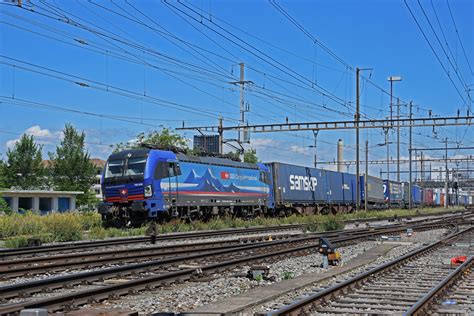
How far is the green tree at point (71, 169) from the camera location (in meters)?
78.3

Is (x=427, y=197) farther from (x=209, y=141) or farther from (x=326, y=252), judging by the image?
(x=326, y=252)

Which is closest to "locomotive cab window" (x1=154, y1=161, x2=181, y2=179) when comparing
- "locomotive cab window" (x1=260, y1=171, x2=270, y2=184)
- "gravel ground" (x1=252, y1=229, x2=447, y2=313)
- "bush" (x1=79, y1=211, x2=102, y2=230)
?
"bush" (x1=79, y1=211, x2=102, y2=230)

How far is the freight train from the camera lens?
25594 mm

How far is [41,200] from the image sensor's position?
5925 centimetres

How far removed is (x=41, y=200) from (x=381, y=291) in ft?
176

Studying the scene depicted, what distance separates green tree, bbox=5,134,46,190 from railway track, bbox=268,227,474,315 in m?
69.1

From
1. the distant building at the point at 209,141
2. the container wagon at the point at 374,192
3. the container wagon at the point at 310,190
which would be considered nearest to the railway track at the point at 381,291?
the container wagon at the point at 310,190

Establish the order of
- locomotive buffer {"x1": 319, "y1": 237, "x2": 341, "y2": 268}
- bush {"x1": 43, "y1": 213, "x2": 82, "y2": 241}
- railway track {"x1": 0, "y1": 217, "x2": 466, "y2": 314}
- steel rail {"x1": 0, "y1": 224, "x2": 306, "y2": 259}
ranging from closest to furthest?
railway track {"x1": 0, "y1": 217, "x2": 466, "y2": 314}
locomotive buffer {"x1": 319, "y1": 237, "x2": 341, "y2": 268}
steel rail {"x1": 0, "y1": 224, "x2": 306, "y2": 259}
bush {"x1": 43, "y1": 213, "x2": 82, "y2": 241}

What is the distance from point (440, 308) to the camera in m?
8.73

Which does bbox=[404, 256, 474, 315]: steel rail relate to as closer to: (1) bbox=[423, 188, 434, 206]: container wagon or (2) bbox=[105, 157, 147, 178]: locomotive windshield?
(2) bbox=[105, 157, 147, 178]: locomotive windshield

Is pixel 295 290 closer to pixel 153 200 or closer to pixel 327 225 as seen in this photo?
pixel 153 200

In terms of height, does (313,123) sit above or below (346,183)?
above

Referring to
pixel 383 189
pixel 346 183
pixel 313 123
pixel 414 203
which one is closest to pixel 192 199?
pixel 313 123

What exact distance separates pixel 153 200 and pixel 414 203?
57200mm
